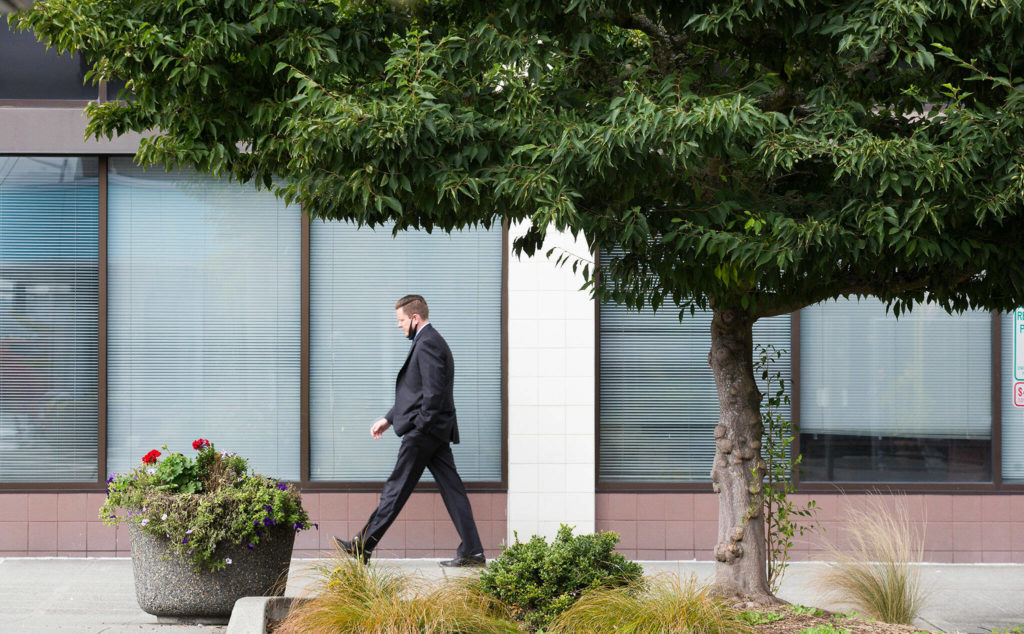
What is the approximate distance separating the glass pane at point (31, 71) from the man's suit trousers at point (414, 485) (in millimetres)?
4032

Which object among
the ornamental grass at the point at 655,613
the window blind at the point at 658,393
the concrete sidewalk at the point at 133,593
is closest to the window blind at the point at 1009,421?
the concrete sidewalk at the point at 133,593

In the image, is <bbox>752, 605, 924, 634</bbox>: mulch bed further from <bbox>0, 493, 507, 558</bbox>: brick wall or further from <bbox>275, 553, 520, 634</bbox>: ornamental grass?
<bbox>0, 493, 507, 558</bbox>: brick wall

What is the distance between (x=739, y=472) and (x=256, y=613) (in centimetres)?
256

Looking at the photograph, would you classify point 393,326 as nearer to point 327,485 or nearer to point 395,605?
point 327,485

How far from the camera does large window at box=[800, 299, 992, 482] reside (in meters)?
8.52

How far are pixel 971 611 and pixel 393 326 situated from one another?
477cm

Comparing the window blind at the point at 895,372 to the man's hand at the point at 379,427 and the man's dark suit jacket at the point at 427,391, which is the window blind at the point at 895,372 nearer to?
the man's dark suit jacket at the point at 427,391

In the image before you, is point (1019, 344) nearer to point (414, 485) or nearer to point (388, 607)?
point (414, 485)

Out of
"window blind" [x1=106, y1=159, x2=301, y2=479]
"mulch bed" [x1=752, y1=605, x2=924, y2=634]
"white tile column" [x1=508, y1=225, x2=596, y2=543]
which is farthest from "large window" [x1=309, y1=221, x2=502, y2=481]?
"mulch bed" [x1=752, y1=605, x2=924, y2=634]

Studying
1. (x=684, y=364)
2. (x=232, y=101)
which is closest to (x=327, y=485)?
(x=684, y=364)

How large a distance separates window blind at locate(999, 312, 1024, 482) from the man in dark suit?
14.8ft

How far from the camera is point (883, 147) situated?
12.3 ft

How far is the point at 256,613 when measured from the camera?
16.5ft

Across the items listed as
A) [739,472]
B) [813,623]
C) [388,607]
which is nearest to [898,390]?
[739,472]
